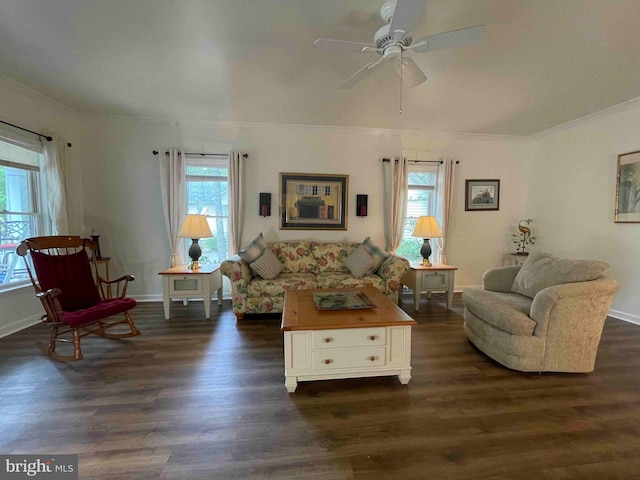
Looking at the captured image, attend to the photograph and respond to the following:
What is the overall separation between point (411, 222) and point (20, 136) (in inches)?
206

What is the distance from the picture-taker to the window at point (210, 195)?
4191 mm

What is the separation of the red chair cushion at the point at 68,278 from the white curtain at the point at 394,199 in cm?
389

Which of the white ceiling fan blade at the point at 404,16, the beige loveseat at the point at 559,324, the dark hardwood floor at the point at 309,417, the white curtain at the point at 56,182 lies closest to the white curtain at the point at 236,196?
the dark hardwood floor at the point at 309,417

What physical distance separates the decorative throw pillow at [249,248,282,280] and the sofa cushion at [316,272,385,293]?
57 centimetres

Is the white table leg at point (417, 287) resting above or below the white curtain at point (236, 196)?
below

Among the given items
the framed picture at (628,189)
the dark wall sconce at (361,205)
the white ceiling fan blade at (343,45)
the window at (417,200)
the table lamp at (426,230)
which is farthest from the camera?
the window at (417,200)

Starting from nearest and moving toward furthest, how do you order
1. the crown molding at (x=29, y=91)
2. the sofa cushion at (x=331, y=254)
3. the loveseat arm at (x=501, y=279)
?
the crown molding at (x=29, y=91), the loveseat arm at (x=501, y=279), the sofa cushion at (x=331, y=254)

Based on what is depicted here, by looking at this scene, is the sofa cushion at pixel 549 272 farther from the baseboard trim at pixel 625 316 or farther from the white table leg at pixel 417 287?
the baseboard trim at pixel 625 316

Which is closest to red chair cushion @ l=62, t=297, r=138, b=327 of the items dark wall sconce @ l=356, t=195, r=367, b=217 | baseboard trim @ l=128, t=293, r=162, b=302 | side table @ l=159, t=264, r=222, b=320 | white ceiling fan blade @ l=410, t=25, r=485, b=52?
side table @ l=159, t=264, r=222, b=320

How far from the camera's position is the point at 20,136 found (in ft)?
10.0

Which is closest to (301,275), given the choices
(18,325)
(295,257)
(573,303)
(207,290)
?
(295,257)

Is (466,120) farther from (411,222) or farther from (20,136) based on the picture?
(20,136)

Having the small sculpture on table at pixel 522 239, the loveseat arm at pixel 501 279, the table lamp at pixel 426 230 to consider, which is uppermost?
the table lamp at pixel 426 230

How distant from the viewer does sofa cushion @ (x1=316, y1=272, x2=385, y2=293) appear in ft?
11.4
